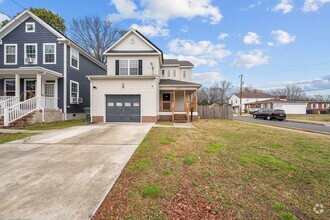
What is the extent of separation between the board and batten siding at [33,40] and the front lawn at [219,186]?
1397cm

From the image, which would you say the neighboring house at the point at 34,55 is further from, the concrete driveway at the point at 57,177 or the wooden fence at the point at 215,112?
the wooden fence at the point at 215,112

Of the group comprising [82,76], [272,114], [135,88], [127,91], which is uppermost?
[82,76]

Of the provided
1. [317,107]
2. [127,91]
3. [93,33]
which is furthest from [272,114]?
[317,107]

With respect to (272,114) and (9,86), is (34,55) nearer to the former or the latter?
(9,86)

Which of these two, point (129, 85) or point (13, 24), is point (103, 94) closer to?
point (129, 85)

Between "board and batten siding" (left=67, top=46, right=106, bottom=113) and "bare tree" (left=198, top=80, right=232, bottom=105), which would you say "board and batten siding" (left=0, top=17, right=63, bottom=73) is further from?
"bare tree" (left=198, top=80, right=232, bottom=105)

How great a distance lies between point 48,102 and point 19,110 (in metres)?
2.25

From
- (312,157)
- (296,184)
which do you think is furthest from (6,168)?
(312,157)

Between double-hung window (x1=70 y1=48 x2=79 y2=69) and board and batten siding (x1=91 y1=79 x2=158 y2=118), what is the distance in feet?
14.9

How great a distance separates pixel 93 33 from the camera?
31031 mm

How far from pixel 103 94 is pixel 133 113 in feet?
9.30

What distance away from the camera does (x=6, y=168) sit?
4.32m

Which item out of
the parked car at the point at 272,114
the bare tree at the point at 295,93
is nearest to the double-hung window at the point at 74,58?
the parked car at the point at 272,114

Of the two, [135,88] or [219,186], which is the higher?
[135,88]
